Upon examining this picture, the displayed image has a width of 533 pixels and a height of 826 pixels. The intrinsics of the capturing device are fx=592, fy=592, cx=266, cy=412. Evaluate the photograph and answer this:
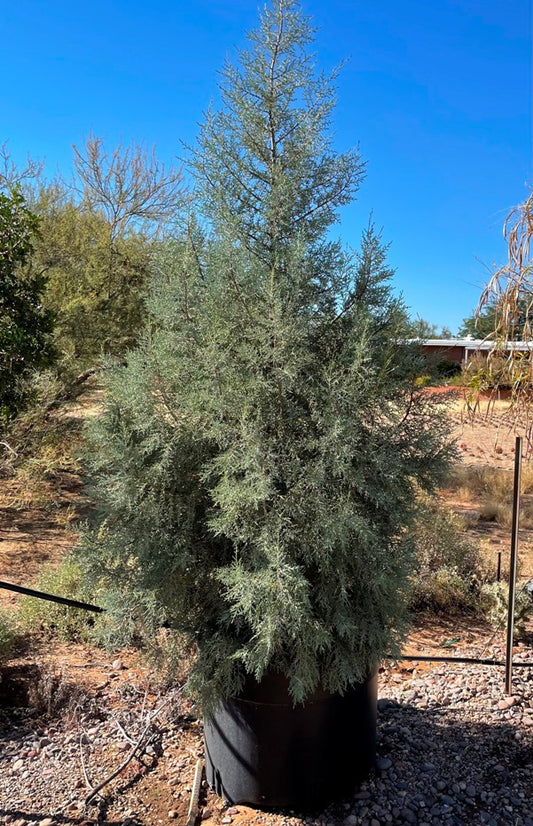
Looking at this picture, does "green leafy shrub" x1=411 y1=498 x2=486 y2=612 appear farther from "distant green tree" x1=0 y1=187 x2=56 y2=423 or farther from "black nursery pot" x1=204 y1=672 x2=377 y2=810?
"distant green tree" x1=0 y1=187 x2=56 y2=423

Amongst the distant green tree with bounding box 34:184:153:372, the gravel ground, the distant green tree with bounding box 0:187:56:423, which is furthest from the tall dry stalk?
the distant green tree with bounding box 34:184:153:372

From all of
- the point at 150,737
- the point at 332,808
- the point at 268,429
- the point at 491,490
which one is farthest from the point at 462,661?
the point at 491,490

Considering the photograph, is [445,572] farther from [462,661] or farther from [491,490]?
[491,490]

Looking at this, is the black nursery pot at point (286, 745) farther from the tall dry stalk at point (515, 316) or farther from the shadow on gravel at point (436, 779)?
the tall dry stalk at point (515, 316)

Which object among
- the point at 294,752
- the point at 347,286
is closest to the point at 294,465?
the point at 347,286

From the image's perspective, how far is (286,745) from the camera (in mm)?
2391

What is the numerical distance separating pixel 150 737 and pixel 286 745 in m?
0.92

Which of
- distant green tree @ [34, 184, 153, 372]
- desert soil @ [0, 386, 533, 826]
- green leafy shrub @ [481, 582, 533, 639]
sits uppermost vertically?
distant green tree @ [34, 184, 153, 372]

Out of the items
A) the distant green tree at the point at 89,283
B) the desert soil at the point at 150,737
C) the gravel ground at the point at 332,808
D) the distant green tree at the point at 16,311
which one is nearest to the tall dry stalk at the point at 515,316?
the desert soil at the point at 150,737

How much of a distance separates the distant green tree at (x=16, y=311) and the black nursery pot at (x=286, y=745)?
286 cm

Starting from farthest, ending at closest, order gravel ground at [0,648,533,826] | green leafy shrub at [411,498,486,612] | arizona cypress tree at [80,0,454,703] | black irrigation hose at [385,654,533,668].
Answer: green leafy shrub at [411,498,486,612] < black irrigation hose at [385,654,533,668] < gravel ground at [0,648,533,826] < arizona cypress tree at [80,0,454,703]

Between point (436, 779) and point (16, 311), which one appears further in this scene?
point (16, 311)

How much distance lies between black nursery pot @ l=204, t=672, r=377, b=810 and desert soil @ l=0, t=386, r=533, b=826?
8 centimetres

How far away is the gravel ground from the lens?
2426 mm
